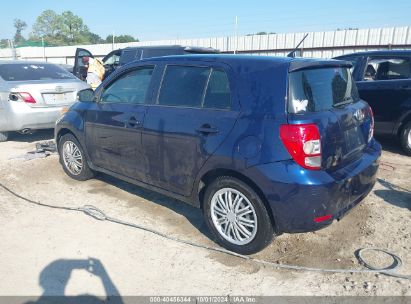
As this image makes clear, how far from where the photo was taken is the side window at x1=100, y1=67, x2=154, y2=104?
13.9 feet

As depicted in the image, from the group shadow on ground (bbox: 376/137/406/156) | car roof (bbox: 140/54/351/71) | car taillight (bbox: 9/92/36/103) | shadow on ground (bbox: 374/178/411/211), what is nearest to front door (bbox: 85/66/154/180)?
car roof (bbox: 140/54/351/71)

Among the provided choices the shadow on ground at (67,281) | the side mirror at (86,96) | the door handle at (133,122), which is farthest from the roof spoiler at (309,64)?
the side mirror at (86,96)

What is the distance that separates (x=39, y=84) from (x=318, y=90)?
5.82 metres

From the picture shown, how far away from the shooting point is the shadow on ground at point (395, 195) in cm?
458

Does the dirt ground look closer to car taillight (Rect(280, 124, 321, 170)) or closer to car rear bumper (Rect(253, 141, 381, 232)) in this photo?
car rear bumper (Rect(253, 141, 381, 232))

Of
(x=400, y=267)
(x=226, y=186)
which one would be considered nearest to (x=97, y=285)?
(x=226, y=186)

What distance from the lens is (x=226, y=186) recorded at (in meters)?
3.46

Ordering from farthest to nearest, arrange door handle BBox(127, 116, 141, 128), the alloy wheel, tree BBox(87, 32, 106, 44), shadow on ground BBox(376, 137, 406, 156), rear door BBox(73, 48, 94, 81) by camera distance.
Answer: tree BBox(87, 32, 106, 44) → rear door BBox(73, 48, 94, 81) → shadow on ground BBox(376, 137, 406, 156) → door handle BBox(127, 116, 141, 128) → the alloy wheel

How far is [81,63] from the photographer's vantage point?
1417 centimetres

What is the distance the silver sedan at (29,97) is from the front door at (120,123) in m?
2.80

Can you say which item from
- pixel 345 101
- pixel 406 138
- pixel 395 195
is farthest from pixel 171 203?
pixel 406 138

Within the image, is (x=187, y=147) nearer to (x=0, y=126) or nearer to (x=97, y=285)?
(x=97, y=285)

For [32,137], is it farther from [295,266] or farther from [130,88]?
[295,266]

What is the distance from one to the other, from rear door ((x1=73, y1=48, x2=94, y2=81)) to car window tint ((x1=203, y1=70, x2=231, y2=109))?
10338mm
